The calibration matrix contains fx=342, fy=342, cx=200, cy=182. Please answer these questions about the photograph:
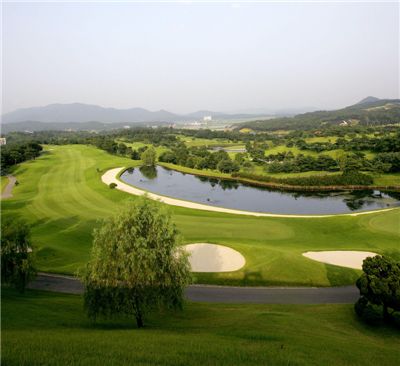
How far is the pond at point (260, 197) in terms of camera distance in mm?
63531

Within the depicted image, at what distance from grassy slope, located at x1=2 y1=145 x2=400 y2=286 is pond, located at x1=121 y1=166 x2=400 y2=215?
1350cm

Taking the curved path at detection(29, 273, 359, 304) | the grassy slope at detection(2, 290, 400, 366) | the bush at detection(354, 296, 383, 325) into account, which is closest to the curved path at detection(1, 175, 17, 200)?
the curved path at detection(29, 273, 359, 304)

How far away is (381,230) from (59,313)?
123 ft

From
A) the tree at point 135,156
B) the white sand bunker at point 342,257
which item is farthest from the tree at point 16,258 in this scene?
the tree at point 135,156

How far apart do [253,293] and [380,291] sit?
9.37m

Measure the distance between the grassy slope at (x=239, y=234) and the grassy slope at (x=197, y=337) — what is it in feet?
19.4

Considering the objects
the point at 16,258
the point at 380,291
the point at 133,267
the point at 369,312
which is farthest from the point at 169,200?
the point at 133,267

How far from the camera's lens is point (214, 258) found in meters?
33.0

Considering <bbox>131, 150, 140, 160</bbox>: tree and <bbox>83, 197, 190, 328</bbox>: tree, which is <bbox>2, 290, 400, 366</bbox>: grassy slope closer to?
<bbox>83, 197, 190, 328</bbox>: tree

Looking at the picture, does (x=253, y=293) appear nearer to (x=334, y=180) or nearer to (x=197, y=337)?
(x=197, y=337)

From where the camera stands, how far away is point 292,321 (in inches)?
754

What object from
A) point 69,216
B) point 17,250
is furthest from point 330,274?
point 69,216

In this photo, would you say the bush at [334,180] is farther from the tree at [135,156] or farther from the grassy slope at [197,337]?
the tree at [135,156]

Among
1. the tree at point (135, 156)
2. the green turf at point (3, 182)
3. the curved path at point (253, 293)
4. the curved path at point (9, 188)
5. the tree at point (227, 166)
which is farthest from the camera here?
the tree at point (135, 156)
